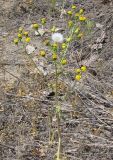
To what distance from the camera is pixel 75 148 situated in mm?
3074

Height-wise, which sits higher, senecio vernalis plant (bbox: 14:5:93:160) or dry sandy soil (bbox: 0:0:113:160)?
senecio vernalis plant (bbox: 14:5:93:160)

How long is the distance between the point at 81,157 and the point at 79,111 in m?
0.47

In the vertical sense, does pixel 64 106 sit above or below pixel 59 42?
below

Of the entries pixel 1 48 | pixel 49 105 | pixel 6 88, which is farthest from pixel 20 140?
pixel 1 48

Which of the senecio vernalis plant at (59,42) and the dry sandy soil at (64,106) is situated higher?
the senecio vernalis plant at (59,42)

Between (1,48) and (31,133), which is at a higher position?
(1,48)

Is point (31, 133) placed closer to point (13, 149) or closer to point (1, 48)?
point (13, 149)

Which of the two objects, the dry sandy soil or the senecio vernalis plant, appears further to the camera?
the dry sandy soil

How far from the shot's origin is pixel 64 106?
342cm

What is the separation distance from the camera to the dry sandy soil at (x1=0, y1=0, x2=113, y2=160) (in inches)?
121

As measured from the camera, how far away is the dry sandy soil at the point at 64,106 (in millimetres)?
3082

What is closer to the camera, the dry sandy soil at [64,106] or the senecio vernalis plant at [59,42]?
the senecio vernalis plant at [59,42]

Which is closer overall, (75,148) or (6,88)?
(75,148)

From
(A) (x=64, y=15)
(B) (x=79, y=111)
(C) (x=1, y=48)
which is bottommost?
(B) (x=79, y=111)
